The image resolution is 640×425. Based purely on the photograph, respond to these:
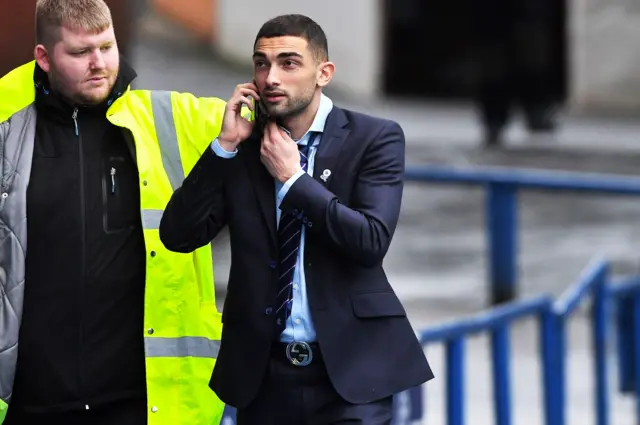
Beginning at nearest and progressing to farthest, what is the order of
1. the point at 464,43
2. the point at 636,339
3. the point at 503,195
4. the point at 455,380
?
1. the point at 455,380
2. the point at 636,339
3. the point at 503,195
4. the point at 464,43

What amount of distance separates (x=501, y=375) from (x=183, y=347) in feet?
11.0

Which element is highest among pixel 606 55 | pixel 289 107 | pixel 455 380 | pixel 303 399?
pixel 606 55

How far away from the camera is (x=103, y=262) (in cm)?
365

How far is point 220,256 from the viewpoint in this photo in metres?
Result: 10.8

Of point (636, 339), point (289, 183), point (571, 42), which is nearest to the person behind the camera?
point (289, 183)

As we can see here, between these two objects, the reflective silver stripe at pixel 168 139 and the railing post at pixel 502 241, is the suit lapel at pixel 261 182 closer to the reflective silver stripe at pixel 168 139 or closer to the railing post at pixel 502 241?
the reflective silver stripe at pixel 168 139

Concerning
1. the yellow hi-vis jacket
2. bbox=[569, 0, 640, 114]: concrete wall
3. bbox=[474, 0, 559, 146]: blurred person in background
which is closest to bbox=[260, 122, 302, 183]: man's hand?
the yellow hi-vis jacket

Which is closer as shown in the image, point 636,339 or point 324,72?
point 324,72

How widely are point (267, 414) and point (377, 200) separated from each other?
0.53 meters

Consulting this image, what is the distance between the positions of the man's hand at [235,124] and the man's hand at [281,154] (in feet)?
0.20

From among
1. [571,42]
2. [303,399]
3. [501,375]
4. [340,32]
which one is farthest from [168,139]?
[571,42]

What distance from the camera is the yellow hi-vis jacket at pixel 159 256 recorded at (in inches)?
140

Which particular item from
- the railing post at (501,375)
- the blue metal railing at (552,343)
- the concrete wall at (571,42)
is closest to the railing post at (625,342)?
the blue metal railing at (552,343)

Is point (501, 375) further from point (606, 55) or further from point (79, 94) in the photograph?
point (606, 55)
